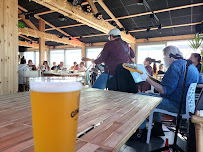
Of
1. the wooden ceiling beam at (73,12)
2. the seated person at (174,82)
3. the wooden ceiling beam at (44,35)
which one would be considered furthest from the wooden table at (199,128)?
the wooden ceiling beam at (44,35)

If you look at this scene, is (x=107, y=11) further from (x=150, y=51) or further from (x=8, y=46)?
(x=8, y=46)

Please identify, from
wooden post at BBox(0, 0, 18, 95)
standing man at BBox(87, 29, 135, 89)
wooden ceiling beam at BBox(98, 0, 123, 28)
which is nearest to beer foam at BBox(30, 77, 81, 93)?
standing man at BBox(87, 29, 135, 89)

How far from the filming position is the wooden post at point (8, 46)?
2979 millimetres

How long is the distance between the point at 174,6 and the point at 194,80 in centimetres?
577

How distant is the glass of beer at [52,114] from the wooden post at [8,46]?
10.4ft

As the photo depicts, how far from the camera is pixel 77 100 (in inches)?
12.8

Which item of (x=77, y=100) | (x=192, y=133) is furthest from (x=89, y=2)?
(x=77, y=100)

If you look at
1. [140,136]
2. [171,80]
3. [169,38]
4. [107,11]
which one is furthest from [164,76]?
[169,38]

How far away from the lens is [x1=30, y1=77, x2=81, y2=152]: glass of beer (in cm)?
29

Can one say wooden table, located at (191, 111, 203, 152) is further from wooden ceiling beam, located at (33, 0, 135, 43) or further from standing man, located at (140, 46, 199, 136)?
wooden ceiling beam, located at (33, 0, 135, 43)

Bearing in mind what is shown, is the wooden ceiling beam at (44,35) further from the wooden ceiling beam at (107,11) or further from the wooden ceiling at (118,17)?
the wooden ceiling beam at (107,11)

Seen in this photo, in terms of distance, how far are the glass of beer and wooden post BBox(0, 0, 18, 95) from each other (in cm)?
316

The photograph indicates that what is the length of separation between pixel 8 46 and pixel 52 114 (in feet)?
10.8

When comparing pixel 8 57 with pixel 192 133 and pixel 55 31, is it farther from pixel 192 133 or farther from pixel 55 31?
pixel 55 31
